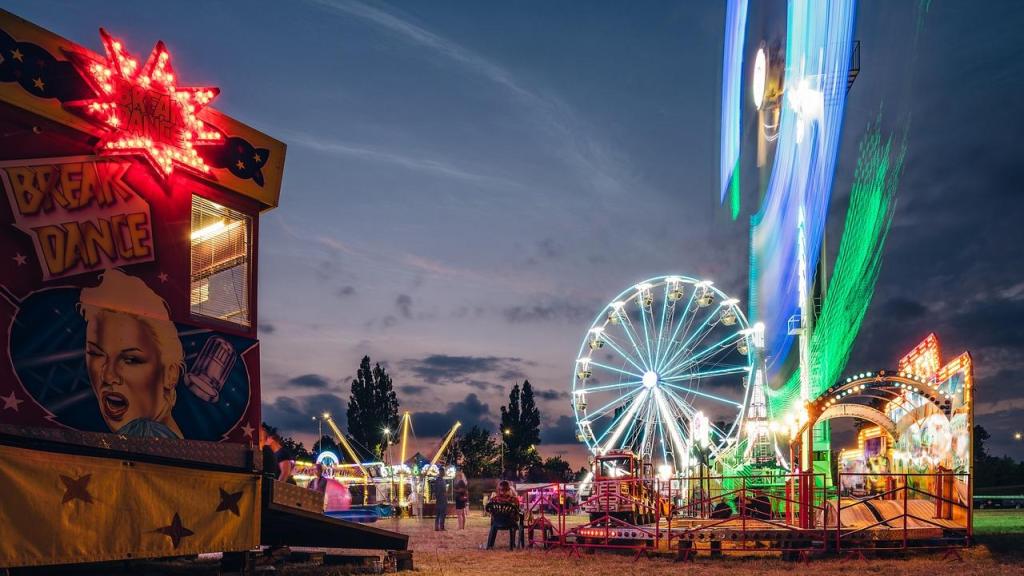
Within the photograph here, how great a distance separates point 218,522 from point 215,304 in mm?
2867

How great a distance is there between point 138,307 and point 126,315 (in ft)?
0.69

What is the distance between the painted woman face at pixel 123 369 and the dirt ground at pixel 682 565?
4632mm

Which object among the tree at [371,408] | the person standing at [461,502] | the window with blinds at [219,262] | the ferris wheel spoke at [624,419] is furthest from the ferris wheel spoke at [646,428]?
the tree at [371,408]

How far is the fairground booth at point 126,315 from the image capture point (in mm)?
8578

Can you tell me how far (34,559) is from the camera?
794cm

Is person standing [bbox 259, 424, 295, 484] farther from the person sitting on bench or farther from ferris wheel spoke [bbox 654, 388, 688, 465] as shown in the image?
ferris wheel spoke [bbox 654, 388, 688, 465]

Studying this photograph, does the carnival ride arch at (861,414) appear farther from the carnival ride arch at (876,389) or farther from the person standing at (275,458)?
the person standing at (275,458)

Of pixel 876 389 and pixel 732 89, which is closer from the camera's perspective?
pixel 876 389

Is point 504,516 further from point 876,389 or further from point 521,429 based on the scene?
point 521,429

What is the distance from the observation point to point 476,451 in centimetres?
10081

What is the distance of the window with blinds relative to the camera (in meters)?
11.3

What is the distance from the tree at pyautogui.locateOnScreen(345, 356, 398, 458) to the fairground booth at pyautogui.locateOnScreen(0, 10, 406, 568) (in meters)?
68.0

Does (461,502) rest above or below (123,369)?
below

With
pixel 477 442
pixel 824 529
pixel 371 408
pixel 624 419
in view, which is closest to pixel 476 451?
pixel 477 442
